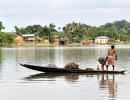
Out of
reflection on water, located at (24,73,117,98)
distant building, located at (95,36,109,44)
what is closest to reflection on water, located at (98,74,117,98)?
reflection on water, located at (24,73,117,98)

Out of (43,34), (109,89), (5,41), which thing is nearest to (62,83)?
(109,89)

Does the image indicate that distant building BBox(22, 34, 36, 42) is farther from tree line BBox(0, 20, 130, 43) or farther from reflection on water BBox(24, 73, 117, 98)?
reflection on water BBox(24, 73, 117, 98)

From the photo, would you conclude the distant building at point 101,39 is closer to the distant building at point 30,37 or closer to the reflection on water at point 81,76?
the distant building at point 30,37

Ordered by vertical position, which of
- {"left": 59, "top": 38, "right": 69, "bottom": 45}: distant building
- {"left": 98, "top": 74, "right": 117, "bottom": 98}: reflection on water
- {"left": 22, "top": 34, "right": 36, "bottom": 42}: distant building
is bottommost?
{"left": 98, "top": 74, "right": 117, "bottom": 98}: reflection on water

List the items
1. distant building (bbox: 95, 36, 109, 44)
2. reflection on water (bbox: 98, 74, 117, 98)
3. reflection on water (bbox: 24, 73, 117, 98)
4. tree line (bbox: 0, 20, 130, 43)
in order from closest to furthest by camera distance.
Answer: reflection on water (bbox: 98, 74, 117, 98) < reflection on water (bbox: 24, 73, 117, 98) < tree line (bbox: 0, 20, 130, 43) < distant building (bbox: 95, 36, 109, 44)

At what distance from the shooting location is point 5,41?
12794cm

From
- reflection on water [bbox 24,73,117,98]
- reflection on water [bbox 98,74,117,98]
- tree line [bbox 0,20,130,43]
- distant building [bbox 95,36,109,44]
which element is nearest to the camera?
reflection on water [bbox 98,74,117,98]

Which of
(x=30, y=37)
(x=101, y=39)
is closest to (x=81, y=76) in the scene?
(x=30, y=37)

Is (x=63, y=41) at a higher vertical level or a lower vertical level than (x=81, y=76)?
higher

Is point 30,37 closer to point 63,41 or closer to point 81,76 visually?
point 63,41

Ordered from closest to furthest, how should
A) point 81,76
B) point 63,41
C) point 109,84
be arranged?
point 109,84, point 81,76, point 63,41

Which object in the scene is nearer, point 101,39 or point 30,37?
point 30,37

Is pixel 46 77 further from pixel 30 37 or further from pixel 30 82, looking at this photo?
pixel 30 37

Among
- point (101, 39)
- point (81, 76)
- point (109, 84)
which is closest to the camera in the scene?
point (109, 84)
